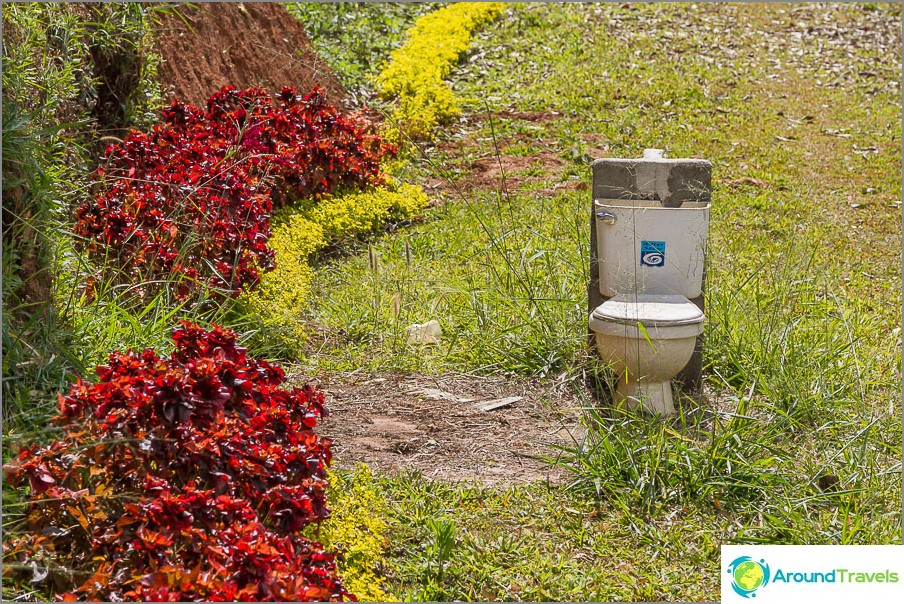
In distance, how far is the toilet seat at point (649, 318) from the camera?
14.1 feet

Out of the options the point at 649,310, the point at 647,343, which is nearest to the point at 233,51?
the point at 649,310

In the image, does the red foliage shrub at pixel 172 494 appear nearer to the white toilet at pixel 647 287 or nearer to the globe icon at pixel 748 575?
the globe icon at pixel 748 575

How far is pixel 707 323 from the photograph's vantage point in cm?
498

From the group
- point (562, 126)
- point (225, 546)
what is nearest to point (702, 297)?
point (225, 546)

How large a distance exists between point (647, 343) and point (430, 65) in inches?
275

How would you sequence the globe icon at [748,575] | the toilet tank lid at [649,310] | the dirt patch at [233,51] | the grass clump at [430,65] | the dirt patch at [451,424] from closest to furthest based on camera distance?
1. the globe icon at [748,575]
2. the dirt patch at [451,424]
3. the toilet tank lid at [649,310]
4. the dirt patch at [233,51]
5. the grass clump at [430,65]

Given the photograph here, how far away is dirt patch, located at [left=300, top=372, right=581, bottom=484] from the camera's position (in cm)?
404

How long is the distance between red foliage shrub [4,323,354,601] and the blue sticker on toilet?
7.51 feet

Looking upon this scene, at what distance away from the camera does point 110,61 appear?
247 inches

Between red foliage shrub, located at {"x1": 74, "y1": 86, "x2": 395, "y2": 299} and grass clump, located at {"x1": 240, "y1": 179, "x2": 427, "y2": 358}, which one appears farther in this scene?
grass clump, located at {"x1": 240, "y1": 179, "x2": 427, "y2": 358}

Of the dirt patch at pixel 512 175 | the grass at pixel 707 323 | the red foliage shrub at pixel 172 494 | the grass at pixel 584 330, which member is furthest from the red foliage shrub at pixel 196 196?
the dirt patch at pixel 512 175

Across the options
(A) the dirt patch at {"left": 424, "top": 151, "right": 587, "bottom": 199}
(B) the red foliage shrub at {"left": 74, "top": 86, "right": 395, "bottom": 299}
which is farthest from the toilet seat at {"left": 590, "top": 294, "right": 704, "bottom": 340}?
(A) the dirt patch at {"left": 424, "top": 151, "right": 587, "bottom": 199}

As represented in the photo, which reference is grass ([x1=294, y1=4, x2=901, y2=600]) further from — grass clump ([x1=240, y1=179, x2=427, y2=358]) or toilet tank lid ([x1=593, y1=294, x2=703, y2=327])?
toilet tank lid ([x1=593, y1=294, x2=703, y2=327])

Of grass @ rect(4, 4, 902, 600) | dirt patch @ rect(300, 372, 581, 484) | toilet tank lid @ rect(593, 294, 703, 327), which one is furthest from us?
toilet tank lid @ rect(593, 294, 703, 327)
